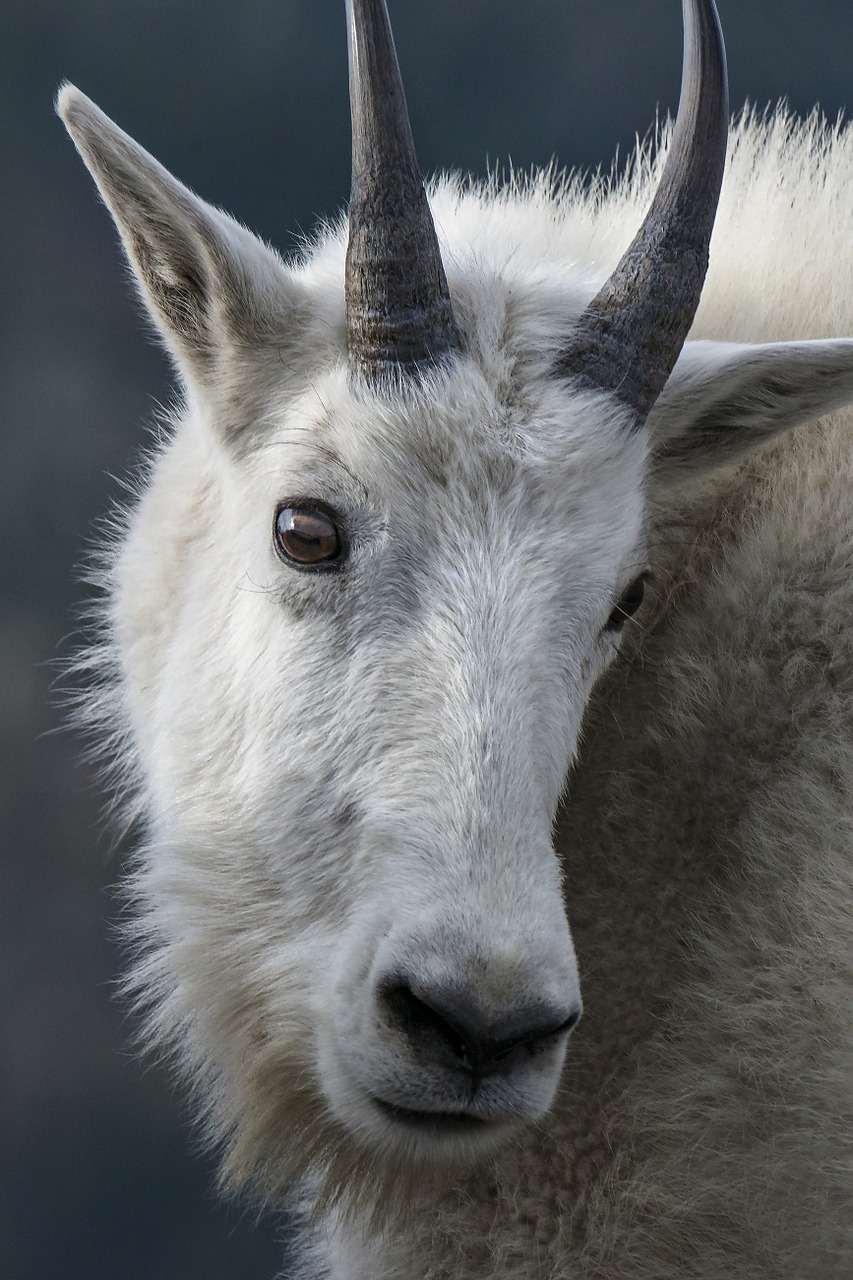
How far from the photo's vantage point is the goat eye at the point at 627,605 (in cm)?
240

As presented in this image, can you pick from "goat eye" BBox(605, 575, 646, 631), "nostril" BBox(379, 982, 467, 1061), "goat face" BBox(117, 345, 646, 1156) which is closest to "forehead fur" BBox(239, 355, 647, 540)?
"goat face" BBox(117, 345, 646, 1156)

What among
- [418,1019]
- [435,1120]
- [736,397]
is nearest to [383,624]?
[418,1019]

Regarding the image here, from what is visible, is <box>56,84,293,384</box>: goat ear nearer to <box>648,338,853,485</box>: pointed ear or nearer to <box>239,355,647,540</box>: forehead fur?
<box>239,355,647,540</box>: forehead fur

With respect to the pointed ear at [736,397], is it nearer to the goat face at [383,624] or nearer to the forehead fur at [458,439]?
the goat face at [383,624]

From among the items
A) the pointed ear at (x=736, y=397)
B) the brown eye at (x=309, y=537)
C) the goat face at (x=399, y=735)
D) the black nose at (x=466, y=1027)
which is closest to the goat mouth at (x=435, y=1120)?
the goat face at (x=399, y=735)

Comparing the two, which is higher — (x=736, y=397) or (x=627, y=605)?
(x=736, y=397)

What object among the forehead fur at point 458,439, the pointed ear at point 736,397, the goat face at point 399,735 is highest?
the pointed ear at point 736,397

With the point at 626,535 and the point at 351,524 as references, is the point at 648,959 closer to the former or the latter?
the point at 626,535

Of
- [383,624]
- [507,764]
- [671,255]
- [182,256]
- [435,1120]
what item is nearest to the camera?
[435,1120]

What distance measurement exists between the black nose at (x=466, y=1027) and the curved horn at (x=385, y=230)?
1069 millimetres

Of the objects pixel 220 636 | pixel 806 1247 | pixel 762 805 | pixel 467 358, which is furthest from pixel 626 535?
pixel 806 1247

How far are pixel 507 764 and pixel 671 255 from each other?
984 millimetres

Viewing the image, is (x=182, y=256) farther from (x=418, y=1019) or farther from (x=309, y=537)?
(x=418, y=1019)

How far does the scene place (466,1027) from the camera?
5.61ft
